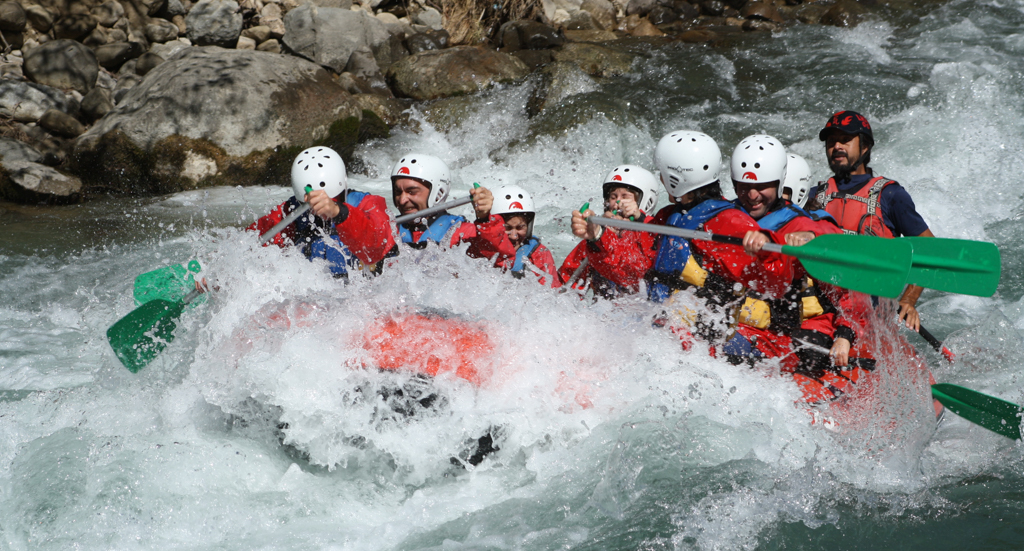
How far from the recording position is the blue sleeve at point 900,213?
4574 millimetres

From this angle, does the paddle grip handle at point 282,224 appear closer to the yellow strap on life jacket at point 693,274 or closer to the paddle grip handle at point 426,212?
the paddle grip handle at point 426,212

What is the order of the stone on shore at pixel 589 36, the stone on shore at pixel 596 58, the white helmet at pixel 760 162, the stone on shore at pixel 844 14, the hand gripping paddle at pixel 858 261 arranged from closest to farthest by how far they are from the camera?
the hand gripping paddle at pixel 858 261, the white helmet at pixel 760 162, the stone on shore at pixel 596 58, the stone on shore at pixel 844 14, the stone on shore at pixel 589 36

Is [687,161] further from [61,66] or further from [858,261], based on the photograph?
[61,66]

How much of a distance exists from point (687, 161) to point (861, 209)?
1.43 m

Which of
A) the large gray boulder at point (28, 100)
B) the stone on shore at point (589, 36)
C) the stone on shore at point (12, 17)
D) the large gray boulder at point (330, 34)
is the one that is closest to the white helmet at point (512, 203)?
the large gray boulder at point (330, 34)

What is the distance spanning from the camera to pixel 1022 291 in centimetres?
634

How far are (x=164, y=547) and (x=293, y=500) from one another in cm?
61

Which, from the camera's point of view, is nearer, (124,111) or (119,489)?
(119,489)

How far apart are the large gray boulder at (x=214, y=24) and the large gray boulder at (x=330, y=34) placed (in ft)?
2.35

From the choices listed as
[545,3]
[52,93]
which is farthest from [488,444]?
[545,3]

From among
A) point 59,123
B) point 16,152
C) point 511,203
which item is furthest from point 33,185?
point 511,203

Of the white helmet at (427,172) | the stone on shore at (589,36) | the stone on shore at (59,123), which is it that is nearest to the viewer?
the white helmet at (427,172)

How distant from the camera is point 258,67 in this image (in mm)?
8586

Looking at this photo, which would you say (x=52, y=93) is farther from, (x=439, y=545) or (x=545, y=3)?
(x=439, y=545)
